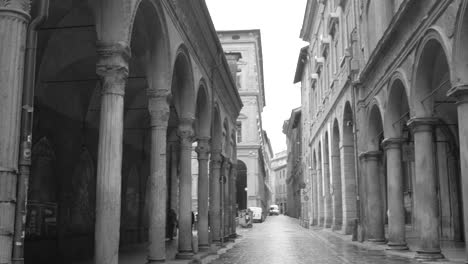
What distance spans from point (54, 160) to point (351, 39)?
15.9m

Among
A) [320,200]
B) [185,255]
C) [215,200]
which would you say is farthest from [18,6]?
[320,200]

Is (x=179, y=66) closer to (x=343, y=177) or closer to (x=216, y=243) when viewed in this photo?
(x=216, y=243)

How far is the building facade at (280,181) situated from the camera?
5502 inches

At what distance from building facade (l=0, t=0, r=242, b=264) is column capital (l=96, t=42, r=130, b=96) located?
0.02 metres

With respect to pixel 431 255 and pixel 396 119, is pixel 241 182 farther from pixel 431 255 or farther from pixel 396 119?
pixel 431 255

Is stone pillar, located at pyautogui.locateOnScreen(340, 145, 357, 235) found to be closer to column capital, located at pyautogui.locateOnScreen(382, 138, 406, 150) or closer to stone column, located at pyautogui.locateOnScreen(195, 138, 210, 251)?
column capital, located at pyautogui.locateOnScreen(382, 138, 406, 150)

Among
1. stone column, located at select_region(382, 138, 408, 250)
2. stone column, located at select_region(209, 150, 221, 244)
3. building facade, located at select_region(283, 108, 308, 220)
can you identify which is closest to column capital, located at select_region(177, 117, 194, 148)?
stone column, located at select_region(209, 150, 221, 244)

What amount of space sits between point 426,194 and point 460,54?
15.0ft

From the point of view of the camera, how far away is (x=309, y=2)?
1748 inches

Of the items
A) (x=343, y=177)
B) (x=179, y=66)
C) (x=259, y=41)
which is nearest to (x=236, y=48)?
(x=259, y=41)

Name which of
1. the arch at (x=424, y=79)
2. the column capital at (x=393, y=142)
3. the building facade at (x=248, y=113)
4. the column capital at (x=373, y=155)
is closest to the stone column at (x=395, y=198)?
the column capital at (x=393, y=142)

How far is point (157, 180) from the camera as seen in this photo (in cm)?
1252

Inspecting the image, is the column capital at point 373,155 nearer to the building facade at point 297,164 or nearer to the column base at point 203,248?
the column base at point 203,248

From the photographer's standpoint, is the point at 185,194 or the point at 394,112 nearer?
the point at 185,194
